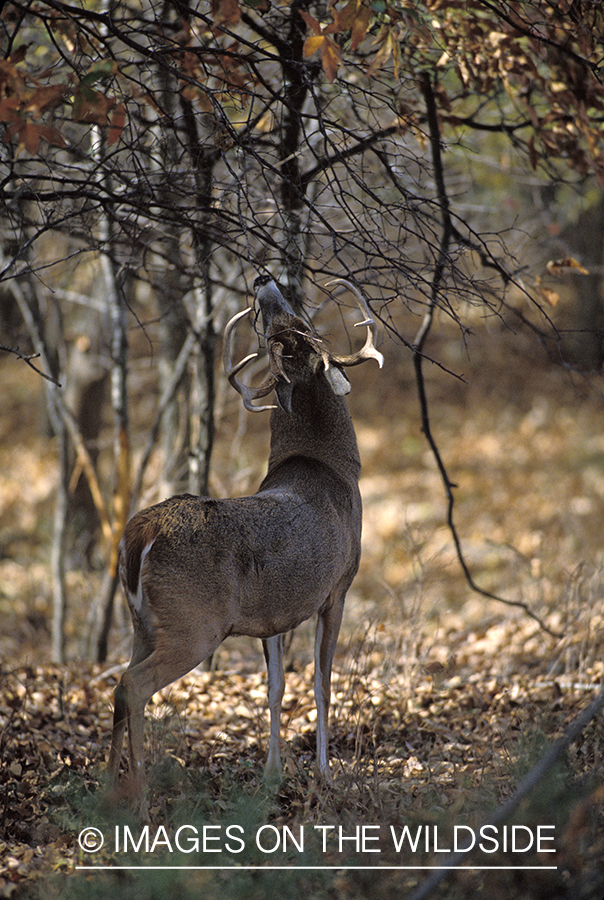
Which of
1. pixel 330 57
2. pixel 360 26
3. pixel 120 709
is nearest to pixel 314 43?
pixel 330 57

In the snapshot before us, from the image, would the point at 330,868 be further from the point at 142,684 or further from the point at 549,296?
the point at 549,296

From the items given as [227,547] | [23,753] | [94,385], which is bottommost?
[23,753]

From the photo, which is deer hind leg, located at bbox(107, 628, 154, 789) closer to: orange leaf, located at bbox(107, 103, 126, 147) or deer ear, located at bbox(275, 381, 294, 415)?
deer ear, located at bbox(275, 381, 294, 415)

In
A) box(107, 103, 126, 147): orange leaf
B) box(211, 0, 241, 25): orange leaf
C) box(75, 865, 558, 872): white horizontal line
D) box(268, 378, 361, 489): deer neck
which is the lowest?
box(75, 865, 558, 872): white horizontal line

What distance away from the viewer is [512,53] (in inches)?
213

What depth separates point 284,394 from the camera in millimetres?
4832

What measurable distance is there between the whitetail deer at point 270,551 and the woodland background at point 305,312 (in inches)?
14.0

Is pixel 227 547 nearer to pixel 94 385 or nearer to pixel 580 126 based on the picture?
pixel 580 126

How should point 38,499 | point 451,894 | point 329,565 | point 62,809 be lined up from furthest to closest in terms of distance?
point 38,499 < point 329,565 < point 62,809 < point 451,894

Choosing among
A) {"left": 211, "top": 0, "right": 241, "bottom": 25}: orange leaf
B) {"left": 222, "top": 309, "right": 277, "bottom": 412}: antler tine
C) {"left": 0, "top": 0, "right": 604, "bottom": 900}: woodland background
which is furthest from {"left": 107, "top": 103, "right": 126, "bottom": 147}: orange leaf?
{"left": 222, "top": 309, "right": 277, "bottom": 412}: antler tine

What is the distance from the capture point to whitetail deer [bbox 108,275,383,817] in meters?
3.87

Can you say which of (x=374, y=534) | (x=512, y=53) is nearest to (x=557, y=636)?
(x=512, y=53)

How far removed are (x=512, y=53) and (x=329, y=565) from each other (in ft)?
11.3

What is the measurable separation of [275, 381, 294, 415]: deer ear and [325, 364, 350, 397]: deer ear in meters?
0.25
